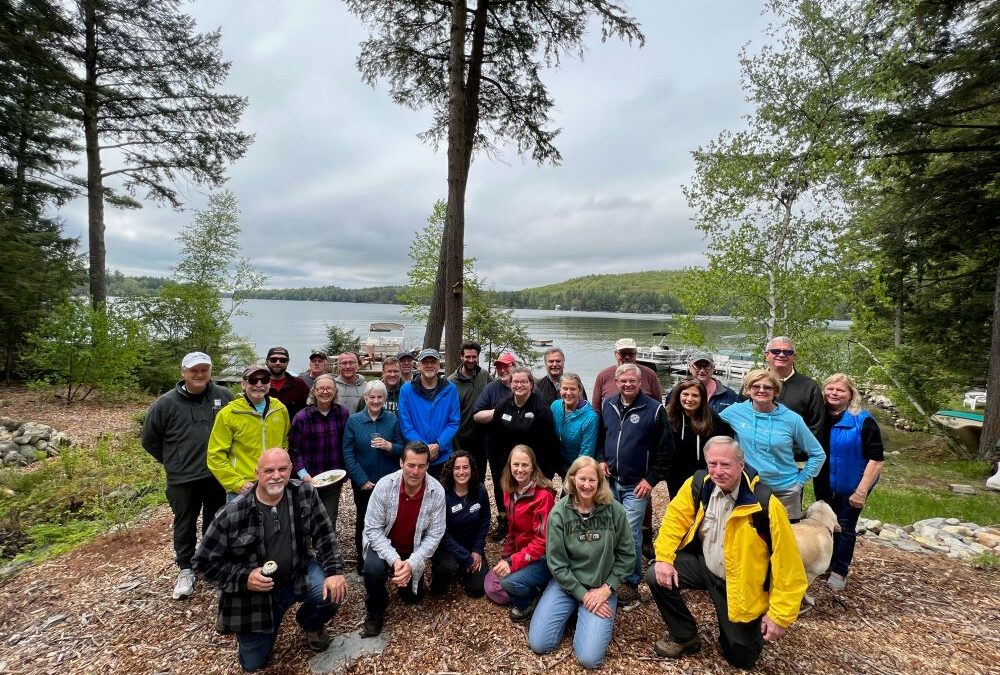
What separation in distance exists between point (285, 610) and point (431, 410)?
5.74ft

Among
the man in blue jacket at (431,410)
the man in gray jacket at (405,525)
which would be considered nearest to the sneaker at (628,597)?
the man in gray jacket at (405,525)

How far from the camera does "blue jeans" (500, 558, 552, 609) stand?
9.74ft

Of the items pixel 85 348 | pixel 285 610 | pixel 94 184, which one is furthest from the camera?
pixel 94 184

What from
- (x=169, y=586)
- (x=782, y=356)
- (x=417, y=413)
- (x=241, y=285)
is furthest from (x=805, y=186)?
(x=241, y=285)

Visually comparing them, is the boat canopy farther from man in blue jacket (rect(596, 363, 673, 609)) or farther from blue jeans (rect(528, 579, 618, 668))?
blue jeans (rect(528, 579, 618, 668))

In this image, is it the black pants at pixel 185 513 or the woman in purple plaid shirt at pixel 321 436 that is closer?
the black pants at pixel 185 513

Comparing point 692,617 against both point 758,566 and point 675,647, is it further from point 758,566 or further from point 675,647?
point 758,566

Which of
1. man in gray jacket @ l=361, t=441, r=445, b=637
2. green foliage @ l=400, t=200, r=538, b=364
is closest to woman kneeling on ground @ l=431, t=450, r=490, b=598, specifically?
man in gray jacket @ l=361, t=441, r=445, b=637

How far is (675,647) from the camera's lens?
2.56m

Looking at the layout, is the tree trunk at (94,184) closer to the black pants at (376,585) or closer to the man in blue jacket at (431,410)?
the man in blue jacket at (431,410)

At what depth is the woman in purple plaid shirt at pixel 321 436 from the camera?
144 inches

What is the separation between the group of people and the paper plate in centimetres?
7

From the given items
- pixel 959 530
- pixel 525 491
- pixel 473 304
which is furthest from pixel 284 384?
pixel 473 304

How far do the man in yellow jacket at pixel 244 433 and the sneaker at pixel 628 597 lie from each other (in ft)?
9.01
